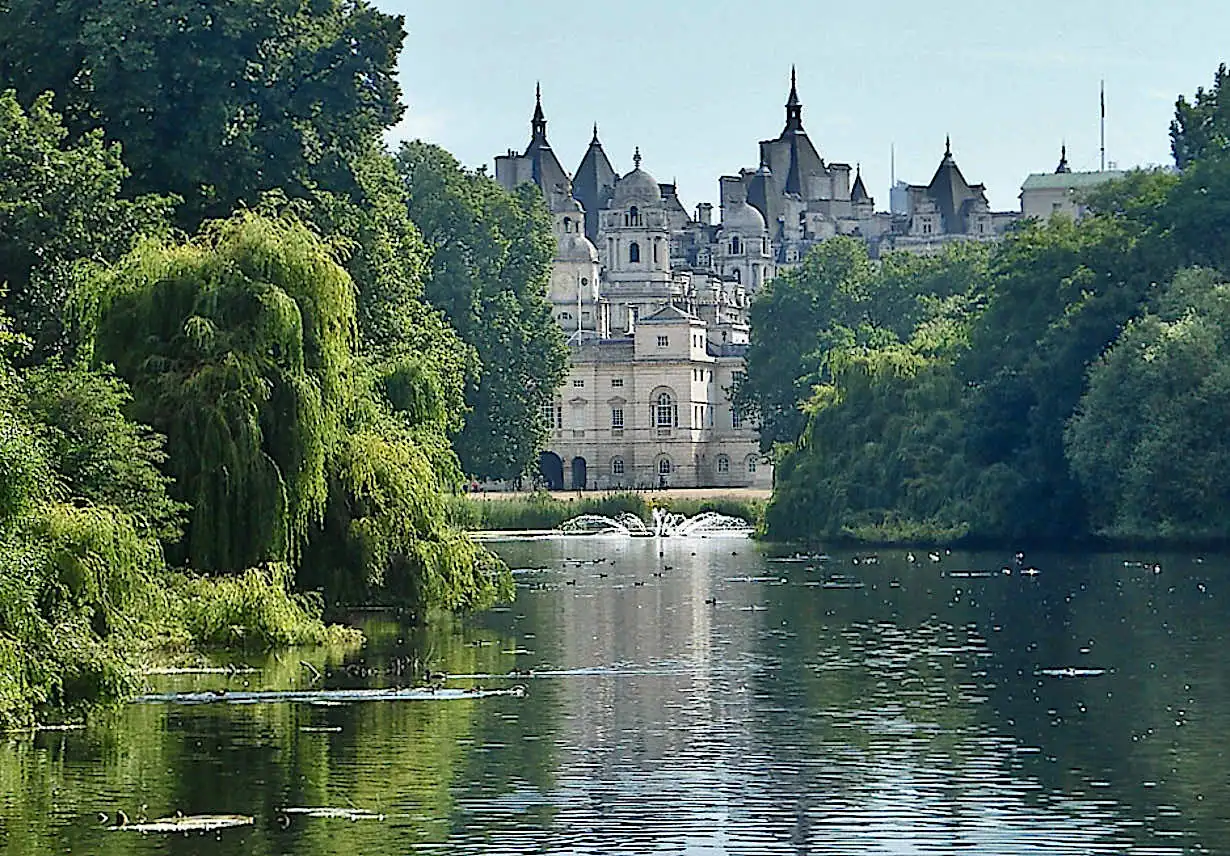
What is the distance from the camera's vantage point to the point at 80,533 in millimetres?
25891

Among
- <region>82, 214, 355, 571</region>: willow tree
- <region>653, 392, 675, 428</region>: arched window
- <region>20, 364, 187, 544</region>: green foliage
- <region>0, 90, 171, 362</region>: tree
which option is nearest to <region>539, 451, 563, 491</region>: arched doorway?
<region>653, 392, 675, 428</region>: arched window

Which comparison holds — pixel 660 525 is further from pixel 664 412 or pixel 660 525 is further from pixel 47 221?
pixel 664 412

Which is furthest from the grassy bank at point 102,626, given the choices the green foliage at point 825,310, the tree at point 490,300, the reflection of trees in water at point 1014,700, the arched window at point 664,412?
the arched window at point 664,412

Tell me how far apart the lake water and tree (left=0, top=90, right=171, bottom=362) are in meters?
6.50

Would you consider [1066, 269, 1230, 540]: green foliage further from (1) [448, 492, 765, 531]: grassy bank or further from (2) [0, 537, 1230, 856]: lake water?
(1) [448, 492, 765, 531]: grassy bank

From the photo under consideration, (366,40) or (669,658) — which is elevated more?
(366,40)

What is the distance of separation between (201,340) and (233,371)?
21.8 inches

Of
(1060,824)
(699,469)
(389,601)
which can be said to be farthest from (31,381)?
(699,469)

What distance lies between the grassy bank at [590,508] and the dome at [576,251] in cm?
8068

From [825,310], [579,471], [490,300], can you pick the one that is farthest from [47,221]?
[579,471]

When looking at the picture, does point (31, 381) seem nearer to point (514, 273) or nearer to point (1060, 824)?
point (1060, 824)

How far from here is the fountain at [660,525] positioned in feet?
314

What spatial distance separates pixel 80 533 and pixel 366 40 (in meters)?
23.8

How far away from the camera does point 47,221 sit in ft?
122
